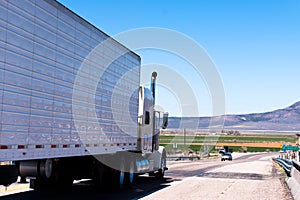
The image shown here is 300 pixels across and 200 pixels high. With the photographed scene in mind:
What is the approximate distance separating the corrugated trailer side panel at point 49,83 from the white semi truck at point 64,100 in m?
0.02

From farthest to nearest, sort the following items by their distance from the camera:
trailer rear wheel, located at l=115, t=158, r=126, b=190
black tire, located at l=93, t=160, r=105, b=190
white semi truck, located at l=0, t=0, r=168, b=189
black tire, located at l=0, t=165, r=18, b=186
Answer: trailer rear wheel, located at l=115, t=158, r=126, b=190 → black tire, located at l=93, t=160, r=105, b=190 → black tire, located at l=0, t=165, r=18, b=186 → white semi truck, located at l=0, t=0, r=168, b=189

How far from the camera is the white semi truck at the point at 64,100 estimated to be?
7.48 meters

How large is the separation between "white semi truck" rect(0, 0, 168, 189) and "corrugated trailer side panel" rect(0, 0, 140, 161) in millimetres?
17

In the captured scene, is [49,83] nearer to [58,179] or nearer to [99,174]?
[58,179]

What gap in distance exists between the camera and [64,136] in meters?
9.79

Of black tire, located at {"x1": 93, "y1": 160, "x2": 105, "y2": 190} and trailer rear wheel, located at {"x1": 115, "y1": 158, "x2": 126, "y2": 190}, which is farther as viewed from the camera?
trailer rear wheel, located at {"x1": 115, "y1": 158, "x2": 126, "y2": 190}

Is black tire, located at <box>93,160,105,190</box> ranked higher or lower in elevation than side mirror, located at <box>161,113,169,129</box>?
lower

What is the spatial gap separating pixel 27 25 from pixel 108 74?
5.21 meters

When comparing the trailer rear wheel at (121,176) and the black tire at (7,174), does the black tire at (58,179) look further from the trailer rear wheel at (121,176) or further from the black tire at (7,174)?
the black tire at (7,174)

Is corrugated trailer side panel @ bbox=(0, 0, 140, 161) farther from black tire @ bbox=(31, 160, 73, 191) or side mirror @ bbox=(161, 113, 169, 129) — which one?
side mirror @ bbox=(161, 113, 169, 129)

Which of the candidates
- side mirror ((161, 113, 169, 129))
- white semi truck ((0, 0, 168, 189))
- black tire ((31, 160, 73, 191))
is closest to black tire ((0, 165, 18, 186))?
white semi truck ((0, 0, 168, 189))

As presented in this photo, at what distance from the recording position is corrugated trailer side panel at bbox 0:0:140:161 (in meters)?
7.33

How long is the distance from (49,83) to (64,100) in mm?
940

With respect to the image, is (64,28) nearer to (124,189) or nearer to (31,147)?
(31,147)
